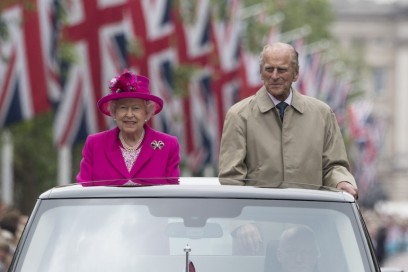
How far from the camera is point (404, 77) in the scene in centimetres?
16650

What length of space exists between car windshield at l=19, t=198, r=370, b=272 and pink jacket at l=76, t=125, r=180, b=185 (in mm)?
1476

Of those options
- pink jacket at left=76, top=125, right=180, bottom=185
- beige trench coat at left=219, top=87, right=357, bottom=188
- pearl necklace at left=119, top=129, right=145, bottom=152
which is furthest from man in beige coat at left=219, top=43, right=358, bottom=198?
pearl necklace at left=119, top=129, right=145, bottom=152

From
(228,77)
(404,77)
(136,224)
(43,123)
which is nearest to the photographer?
(136,224)

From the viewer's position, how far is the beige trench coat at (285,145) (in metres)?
8.47

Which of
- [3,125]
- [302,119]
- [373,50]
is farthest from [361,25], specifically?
[302,119]

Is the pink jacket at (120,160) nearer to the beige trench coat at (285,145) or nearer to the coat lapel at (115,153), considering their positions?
the coat lapel at (115,153)

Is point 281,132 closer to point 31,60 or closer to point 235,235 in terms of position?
point 235,235

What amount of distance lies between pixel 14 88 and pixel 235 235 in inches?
714

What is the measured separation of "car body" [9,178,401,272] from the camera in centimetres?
650

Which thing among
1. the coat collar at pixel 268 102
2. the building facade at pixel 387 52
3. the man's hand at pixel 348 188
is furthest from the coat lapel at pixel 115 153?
the building facade at pixel 387 52

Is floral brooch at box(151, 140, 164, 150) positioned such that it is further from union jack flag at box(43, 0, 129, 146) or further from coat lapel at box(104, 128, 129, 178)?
union jack flag at box(43, 0, 129, 146)

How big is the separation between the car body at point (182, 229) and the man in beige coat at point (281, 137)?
5.62ft

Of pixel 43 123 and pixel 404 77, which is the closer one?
pixel 43 123

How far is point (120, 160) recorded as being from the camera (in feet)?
26.8
